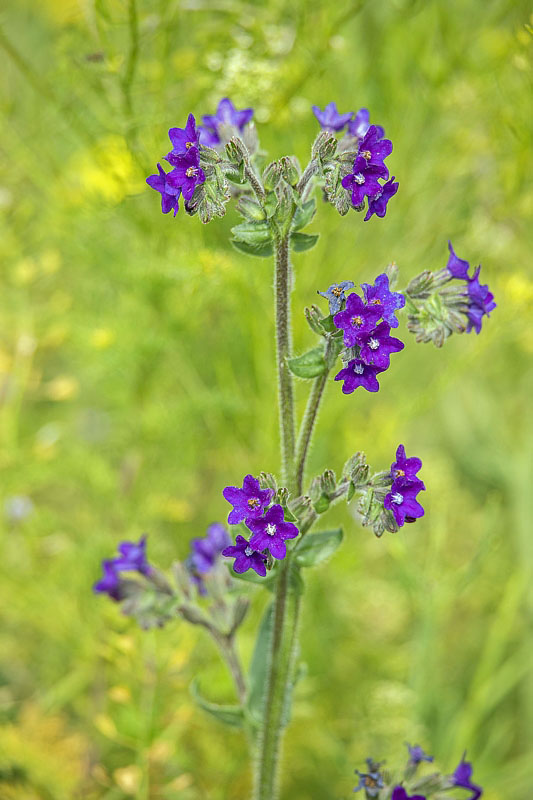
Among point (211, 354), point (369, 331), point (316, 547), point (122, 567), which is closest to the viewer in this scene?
point (369, 331)

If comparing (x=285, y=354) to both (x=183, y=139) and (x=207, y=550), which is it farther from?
(x=207, y=550)

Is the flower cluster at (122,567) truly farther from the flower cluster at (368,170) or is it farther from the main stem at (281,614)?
the flower cluster at (368,170)

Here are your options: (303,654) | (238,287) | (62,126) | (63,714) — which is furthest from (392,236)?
(63,714)

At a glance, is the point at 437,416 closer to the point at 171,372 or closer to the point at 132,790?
the point at 171,372

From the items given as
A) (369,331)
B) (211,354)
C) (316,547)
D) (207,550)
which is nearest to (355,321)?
(369,331)

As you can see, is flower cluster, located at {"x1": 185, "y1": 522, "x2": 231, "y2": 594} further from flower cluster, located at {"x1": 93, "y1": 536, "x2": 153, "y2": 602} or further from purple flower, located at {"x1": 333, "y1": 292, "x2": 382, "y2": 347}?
purple flower, located at {"x1": 333, "y1": 292, "x2": 382, "y2": 347}

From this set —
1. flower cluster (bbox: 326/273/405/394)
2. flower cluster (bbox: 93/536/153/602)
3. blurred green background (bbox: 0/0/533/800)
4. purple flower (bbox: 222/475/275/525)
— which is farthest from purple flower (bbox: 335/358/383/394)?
blurred green background (bbox: 0/0/533/800)

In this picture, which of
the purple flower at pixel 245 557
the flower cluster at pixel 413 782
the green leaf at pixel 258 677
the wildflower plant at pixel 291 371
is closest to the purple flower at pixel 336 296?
the wildflower plant at pixel 291 371
